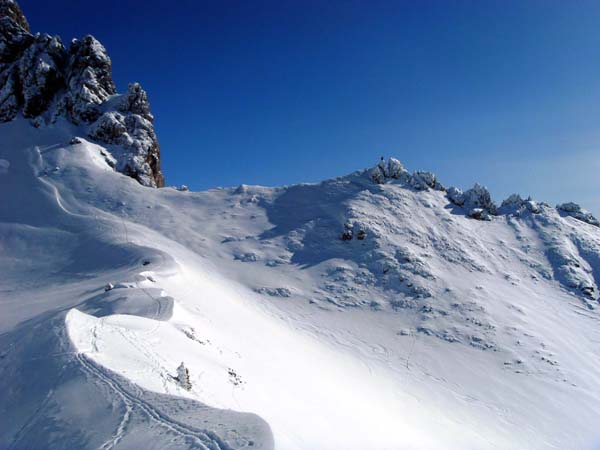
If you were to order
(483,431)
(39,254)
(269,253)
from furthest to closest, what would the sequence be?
(269,253)
(39,254)
(483,431)

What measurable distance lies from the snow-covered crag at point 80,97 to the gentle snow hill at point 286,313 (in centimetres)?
231

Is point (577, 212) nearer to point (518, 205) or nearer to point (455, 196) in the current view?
point (518, 205)

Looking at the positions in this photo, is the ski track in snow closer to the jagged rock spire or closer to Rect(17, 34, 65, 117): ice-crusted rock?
Rect(17, 34, 65, 117): ice-crusted rock

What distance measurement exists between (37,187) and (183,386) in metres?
33.6

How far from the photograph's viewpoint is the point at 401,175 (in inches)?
1624

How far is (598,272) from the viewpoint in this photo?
35219mm

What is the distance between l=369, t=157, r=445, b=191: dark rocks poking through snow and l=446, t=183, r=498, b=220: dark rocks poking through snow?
5.96 ft

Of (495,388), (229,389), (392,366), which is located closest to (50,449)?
(229,389)

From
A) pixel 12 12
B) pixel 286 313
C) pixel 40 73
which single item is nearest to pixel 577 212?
pixel 286 313

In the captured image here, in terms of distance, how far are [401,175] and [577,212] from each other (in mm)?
19681

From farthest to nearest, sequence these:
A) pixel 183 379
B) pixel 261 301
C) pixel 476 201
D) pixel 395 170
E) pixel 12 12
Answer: pixel 12 12 < pixel 395 170 < pixel 476 201 < pixel 261 301 < pixel 183 379

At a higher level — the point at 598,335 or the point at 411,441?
the point at 598,335

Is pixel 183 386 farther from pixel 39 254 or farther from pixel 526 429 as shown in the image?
pixel 39 254

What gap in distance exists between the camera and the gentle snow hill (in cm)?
766
